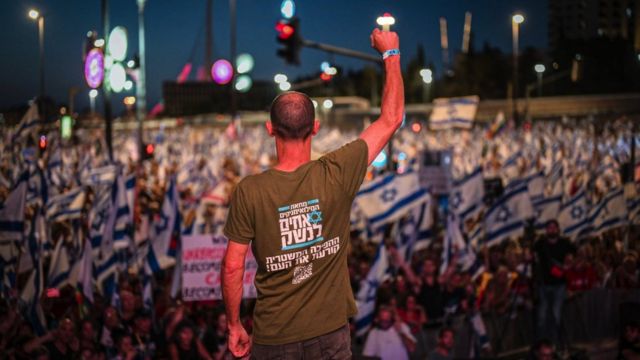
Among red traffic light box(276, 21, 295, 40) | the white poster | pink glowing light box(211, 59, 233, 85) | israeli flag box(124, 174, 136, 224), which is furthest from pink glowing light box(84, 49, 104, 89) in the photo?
the white poster

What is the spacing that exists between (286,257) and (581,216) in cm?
1207

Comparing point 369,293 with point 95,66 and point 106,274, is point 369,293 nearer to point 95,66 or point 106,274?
point 106,274

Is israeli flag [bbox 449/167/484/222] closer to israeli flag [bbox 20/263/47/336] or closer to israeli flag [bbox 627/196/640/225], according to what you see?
israeli flag [bbox 627/196/640/225]

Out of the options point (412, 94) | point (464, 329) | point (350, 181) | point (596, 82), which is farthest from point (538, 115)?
point (350, 181)

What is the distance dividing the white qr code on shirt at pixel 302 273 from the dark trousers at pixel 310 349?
0.23 m

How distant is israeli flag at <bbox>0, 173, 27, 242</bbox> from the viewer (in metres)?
9.91

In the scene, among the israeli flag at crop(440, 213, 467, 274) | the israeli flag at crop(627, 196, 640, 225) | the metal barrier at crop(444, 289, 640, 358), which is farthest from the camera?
the israeli flag at crop(627, 196, 640, 225)

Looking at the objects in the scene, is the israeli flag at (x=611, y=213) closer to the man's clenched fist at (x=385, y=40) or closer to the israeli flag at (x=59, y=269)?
the israeli flag at (x=59, y=269)

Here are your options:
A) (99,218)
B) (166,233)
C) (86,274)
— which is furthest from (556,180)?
(86,274)

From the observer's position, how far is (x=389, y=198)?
45.8ft

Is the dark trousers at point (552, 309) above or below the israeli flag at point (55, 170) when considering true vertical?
below

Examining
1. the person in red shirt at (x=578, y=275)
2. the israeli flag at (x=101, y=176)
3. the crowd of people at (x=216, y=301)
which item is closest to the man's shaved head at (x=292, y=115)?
the crowd of people at (x=216, y=301)

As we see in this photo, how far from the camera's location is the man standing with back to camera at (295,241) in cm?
303

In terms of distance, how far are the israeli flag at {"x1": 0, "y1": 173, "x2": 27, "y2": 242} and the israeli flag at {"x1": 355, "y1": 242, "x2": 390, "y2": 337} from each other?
4268 mm
